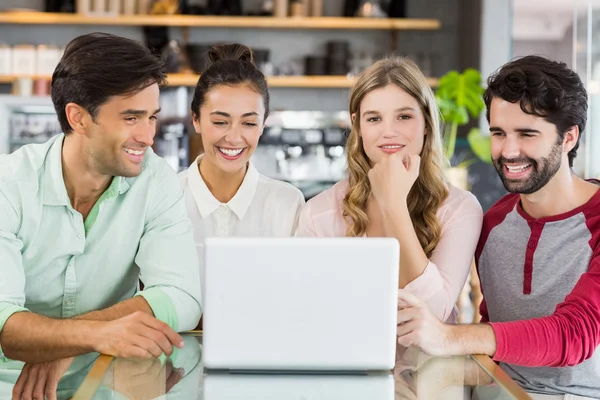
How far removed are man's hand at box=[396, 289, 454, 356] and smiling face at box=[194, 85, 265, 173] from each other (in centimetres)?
92

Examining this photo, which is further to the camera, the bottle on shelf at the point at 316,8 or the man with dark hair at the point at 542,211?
the bottle on shelf at the point at 316,8

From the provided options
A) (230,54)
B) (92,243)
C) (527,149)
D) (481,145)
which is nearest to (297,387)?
(92,243)

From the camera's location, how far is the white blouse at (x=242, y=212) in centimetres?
240

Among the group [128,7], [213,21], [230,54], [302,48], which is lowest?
[230,54]

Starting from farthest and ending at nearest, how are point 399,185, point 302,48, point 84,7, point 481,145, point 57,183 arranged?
point 302,48 → point 84,7 → point 481,145 → point 399,185 → point 57,183

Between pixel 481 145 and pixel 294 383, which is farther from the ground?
pixel 481 145

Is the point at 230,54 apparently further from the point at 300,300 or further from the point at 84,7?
the point at 84,7

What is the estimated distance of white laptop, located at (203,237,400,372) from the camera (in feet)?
4.51

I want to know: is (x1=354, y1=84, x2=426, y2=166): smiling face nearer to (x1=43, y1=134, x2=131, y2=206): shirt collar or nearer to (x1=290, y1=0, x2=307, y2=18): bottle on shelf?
(x1=43, y1=134, x2=131, y2=206): shirt collar

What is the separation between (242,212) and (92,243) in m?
Answer: 0.54

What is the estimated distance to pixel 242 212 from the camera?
2.40 metres

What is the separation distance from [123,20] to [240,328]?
5050 millimetres

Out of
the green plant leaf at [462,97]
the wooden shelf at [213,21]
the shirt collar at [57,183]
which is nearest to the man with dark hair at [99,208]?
the shirt collar at [57,183]

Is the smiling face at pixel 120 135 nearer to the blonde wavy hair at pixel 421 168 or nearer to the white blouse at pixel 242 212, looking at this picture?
the white blouse at pixel 242 212
